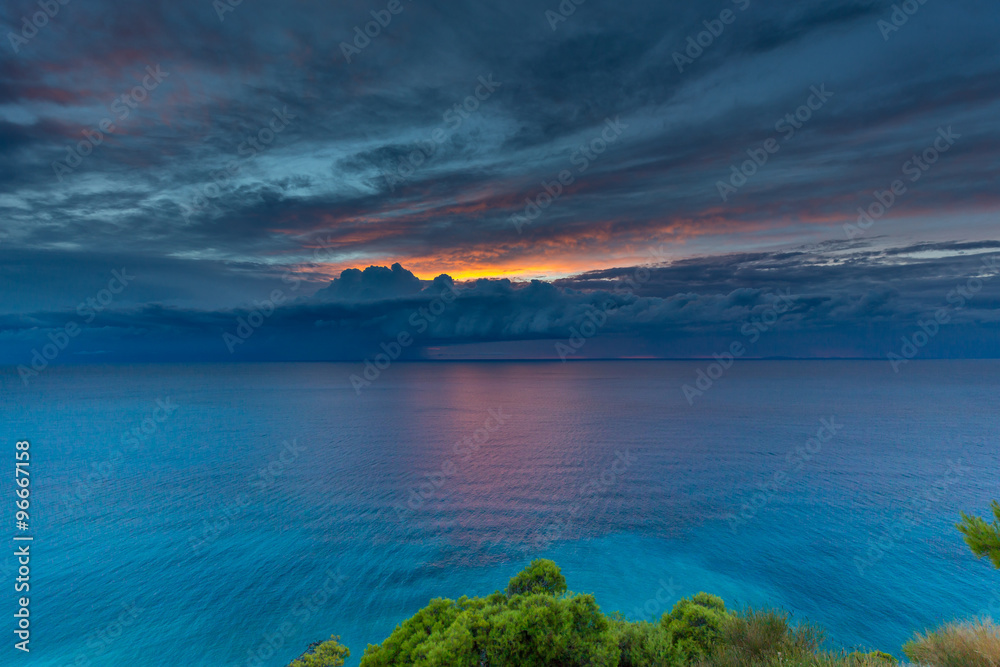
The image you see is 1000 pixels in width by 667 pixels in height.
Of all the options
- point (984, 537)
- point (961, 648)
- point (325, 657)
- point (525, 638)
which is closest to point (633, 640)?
point (525, 638)

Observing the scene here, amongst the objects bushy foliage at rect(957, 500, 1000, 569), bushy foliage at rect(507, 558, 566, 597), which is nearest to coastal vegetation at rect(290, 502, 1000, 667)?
bushy foliage at rect(957, 500, 1000, 569)

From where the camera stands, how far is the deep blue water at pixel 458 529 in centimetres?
3791

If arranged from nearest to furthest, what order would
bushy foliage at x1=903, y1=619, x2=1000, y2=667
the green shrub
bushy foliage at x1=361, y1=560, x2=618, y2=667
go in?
1. bushy foliage at x1=903, y1=619, x2=1000, y2=667
2. bushy foliage at x1=361, y1=560, x2=618, y2=667
3. the green shrub

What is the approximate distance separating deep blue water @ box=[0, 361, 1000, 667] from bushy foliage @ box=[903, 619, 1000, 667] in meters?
23.1

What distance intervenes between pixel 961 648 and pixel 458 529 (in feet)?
158

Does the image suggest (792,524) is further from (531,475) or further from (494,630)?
(494,630)

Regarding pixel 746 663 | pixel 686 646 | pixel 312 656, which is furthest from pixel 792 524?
pixel 312 656

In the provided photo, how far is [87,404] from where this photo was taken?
176625 mm

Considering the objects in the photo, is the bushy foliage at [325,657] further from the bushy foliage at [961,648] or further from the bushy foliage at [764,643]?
the bushy foliage at [961,648]

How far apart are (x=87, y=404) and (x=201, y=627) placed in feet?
676

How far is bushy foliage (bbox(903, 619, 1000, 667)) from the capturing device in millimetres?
15281

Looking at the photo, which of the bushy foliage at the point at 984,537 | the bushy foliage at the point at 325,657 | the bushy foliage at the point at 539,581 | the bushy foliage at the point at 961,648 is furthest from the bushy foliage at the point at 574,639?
the bushy foliage at the point at 325,657

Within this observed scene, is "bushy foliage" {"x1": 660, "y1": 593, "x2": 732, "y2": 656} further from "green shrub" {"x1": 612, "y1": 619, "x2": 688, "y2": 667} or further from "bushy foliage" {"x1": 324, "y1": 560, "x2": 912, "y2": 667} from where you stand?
"green shrub" {"x1": 612, "y1": 619, "x2": 688, "y2": 667}

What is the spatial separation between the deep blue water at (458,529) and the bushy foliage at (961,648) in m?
23.1
